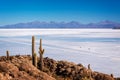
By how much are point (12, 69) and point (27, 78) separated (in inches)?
46.9

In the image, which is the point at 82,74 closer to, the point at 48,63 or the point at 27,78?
the point at 48,63

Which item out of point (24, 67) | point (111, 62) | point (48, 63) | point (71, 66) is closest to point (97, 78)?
point (71, 66)

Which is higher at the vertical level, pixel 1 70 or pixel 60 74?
pixel 1 70


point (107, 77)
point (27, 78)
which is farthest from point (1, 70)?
point (107, 77)

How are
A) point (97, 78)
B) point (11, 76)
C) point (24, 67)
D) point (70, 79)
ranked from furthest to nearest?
point (97, 78) < point (70, 79) < point (24, 67) < point (11, 76)

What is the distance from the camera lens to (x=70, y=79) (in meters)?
25.0

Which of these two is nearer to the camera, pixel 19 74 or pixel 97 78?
pixel 19 74

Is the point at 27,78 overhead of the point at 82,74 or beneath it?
overhead

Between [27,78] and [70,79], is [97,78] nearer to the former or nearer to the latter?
[70,79]

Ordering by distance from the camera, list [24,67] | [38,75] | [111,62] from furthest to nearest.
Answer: [111,62], [24,67], [38,75]

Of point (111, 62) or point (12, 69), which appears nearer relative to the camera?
point (12, 69)

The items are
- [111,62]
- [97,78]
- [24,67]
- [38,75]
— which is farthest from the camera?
[111,62]

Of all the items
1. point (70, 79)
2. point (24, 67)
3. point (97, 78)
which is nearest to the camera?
point (24, 67)

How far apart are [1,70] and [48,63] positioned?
40.1 ft
